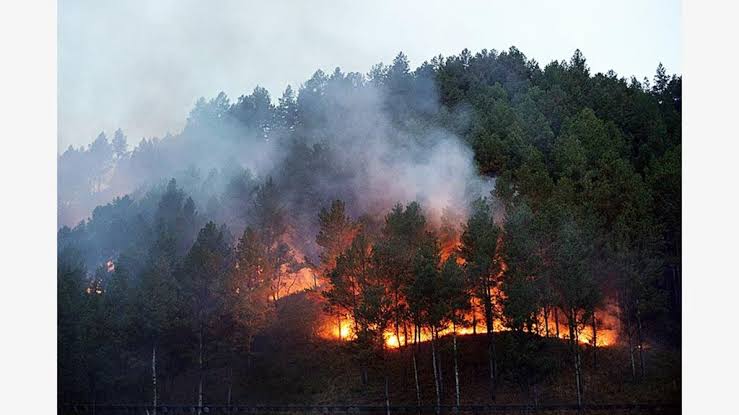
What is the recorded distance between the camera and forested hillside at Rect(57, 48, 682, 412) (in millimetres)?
29219

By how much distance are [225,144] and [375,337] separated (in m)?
44.6

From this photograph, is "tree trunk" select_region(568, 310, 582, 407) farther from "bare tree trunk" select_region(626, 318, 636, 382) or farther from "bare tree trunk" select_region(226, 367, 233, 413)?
"bare tree trunk" select_region(226, 367, 233, 413)

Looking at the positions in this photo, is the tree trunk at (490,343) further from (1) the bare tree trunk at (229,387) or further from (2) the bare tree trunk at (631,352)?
(1) the bare tree trunk at (229,387)

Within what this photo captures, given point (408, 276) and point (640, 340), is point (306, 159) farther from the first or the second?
point (640, 340)

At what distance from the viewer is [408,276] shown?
99.6 feet

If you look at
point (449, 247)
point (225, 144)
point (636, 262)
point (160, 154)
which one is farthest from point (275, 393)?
point (160, 154)

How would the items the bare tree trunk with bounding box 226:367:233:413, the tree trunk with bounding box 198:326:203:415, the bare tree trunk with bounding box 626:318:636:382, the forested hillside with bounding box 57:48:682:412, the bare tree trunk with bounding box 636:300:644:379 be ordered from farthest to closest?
the bare tree trunk with bounding box 226:367:233:413, the tree trunk with bounding box 198:326:203:415, the bare tree trunk with bounding box 636:300:644:379, the bare tree trunk with bounding box 626:318:636:382, the forested hillside with bounding box 57:48:682:412

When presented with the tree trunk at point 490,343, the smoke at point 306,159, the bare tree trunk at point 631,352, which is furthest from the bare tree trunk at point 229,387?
the bare tree trunk at point 631,352

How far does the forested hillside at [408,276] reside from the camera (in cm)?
2922

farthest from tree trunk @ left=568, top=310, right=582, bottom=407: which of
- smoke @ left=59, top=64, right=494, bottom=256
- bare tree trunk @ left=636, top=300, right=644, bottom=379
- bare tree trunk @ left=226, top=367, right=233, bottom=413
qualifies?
bare tree trunk @ left=226, top=367, right=233, bottom=413

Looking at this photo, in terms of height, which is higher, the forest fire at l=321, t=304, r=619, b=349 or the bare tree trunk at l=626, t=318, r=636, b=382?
the forest fire at l=321, t=304, r=619, b=349
